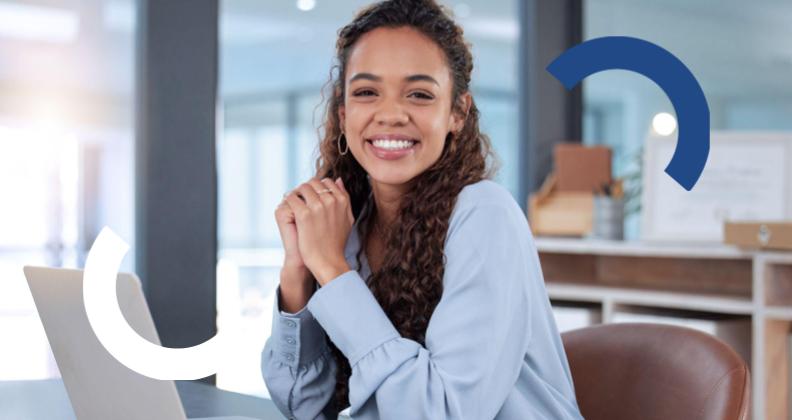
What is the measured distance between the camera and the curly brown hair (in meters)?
1.35

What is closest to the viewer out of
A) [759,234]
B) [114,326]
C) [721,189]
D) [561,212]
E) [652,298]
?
[114,326]

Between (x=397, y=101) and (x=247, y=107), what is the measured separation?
60.6 inches

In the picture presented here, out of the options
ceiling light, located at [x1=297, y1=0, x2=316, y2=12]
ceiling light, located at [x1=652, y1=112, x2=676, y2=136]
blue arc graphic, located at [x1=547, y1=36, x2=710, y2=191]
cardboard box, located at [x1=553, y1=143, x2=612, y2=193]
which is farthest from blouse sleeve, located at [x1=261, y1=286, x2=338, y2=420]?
ceiling light, located at [x1=652, y1=112, x2=676, y2=136]

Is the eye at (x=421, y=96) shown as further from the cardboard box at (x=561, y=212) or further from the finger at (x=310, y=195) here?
the cardboard box at (x=561, y=212)

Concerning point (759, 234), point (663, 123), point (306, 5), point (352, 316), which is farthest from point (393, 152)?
point (663, 123)

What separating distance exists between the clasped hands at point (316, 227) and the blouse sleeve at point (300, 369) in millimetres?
109

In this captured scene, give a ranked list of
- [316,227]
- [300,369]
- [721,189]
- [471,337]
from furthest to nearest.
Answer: [721,189]
[300,369]
[316,227]
[471,337]

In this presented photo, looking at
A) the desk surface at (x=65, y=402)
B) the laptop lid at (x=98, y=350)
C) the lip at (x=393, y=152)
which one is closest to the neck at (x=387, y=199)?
the lip at (x=393, y=152)

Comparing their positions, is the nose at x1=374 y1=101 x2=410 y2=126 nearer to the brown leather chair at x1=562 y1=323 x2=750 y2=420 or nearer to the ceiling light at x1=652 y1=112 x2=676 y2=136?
the brown leather chair at x1=562 y1=323 x2=750 y2=420

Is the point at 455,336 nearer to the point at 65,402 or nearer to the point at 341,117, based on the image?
the point at 341,117

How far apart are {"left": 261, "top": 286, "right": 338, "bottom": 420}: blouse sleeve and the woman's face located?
10.6 inches

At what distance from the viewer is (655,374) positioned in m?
1.49

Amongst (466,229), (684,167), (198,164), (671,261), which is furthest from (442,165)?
(671,261)

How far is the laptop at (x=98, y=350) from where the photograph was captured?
3.38ft
